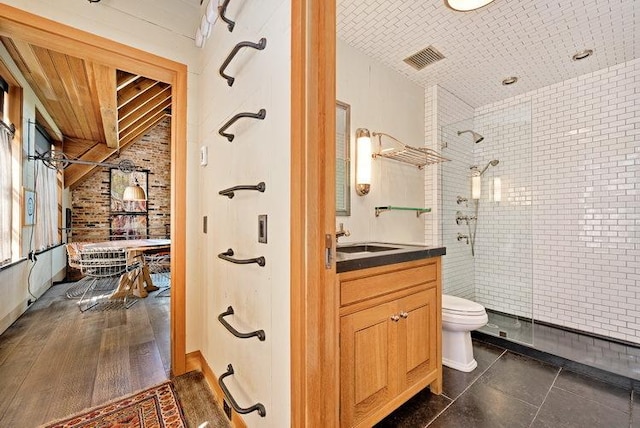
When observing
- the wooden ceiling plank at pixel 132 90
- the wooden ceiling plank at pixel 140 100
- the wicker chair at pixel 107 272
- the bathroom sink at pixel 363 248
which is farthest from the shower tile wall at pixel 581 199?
the wooden ceiling plank at pixel 140 100

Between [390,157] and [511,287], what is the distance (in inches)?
76.5

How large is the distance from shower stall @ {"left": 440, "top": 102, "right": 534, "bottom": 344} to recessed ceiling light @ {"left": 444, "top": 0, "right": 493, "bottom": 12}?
50.2 inches

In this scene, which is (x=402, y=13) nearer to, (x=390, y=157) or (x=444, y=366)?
(x=390, y=157)

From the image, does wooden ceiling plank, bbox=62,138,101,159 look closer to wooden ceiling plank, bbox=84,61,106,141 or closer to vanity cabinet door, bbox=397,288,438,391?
wooden ceiling plank, bbox=84,61,106,141

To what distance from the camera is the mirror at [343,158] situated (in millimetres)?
2160

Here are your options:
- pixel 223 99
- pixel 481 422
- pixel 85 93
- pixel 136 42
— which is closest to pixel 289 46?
pixel 223 99

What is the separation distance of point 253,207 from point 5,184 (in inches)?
127

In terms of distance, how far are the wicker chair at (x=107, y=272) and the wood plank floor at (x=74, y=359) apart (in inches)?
10.7

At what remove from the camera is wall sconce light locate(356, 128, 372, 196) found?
87.7 inches

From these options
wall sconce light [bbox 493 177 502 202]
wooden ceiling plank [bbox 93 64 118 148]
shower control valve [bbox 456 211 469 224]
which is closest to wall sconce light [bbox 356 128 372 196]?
shower control valve [bbox 456 211 469 224]

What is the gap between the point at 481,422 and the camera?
4.84ft

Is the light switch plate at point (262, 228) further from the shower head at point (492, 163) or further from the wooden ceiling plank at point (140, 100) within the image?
the wooden ceiling plank at point (140, 100)

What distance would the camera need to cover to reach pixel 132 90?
3.51 m

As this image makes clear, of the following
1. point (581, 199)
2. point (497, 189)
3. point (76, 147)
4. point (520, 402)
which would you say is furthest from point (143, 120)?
point (581, 199)
